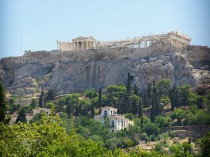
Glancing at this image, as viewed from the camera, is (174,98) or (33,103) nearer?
(174,98)

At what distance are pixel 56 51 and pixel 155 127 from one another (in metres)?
31.7

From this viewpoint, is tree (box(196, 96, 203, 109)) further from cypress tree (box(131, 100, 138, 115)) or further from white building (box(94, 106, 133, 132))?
cypress tree (box(131, 100, 138, 115))

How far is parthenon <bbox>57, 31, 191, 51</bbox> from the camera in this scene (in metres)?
97.7

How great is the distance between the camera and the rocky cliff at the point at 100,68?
9081cm

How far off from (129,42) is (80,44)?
323 inches

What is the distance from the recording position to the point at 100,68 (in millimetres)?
98625

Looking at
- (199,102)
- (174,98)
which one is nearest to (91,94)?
(174,98)

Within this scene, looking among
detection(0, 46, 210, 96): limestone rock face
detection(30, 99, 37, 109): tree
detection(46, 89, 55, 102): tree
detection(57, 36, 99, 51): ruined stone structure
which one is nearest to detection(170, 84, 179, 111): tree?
detection(0, 46, 210, 96): limestone rock face

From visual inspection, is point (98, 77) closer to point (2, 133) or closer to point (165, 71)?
point (165, 71)

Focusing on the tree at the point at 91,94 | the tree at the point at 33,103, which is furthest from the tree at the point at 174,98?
the tree at the point at 33,103

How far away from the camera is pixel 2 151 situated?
41281mm

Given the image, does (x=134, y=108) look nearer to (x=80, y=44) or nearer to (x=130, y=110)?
(x=130, y=110)

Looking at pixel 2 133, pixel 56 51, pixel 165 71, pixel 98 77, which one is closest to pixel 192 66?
pixel 165 71

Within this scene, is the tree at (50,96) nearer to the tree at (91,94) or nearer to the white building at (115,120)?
the tree at (91,94)
